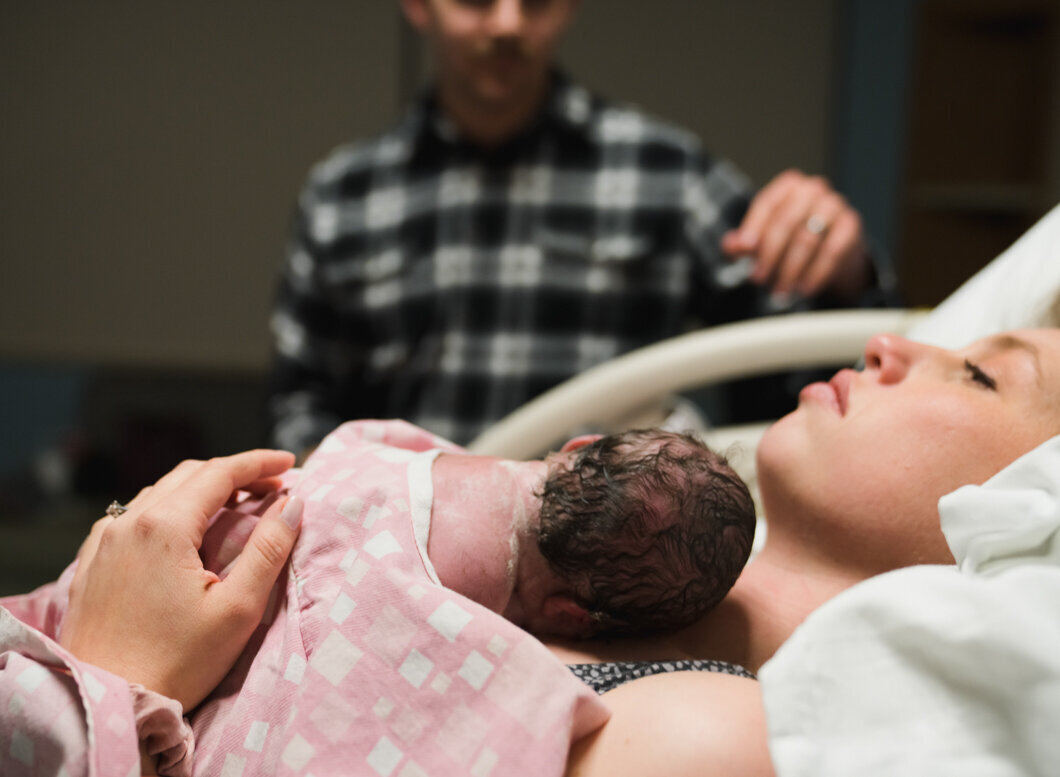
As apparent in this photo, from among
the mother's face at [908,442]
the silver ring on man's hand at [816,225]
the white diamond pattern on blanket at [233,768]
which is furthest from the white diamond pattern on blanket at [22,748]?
the silver ring on man's hand at [816,225]

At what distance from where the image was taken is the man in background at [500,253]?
1.60 metres

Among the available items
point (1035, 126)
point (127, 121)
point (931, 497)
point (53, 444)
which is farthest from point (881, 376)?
point (53, 444)

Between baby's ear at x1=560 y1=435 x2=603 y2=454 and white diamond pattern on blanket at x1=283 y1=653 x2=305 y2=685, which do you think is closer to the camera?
white diamond pattern on blanket at x1=283 y1=653 x2=305 y2=685

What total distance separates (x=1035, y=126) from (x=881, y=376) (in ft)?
6.15

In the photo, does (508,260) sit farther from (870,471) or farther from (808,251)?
A: (870,471)

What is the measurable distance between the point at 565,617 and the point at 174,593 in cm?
27

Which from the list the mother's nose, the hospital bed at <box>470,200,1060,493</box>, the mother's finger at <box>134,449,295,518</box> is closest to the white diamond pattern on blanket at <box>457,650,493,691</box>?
the mother's finger at <box>134,449,295,518</box>

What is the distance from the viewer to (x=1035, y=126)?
7.22 feet

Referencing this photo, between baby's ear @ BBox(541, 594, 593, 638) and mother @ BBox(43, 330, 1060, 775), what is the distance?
0.01m

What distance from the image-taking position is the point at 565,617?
645 mm

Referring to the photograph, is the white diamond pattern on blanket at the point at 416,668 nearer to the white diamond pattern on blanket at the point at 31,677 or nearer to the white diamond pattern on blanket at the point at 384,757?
the white diamond pattern on blanket at the point at 384,757

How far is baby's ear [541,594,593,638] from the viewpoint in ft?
2.06

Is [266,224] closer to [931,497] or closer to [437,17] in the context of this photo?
[437,17]

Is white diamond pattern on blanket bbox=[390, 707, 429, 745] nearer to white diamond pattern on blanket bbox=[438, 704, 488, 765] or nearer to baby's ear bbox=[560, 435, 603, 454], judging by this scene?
white diamond pattern on blanket bbox=[438, 704, 488, 765]
